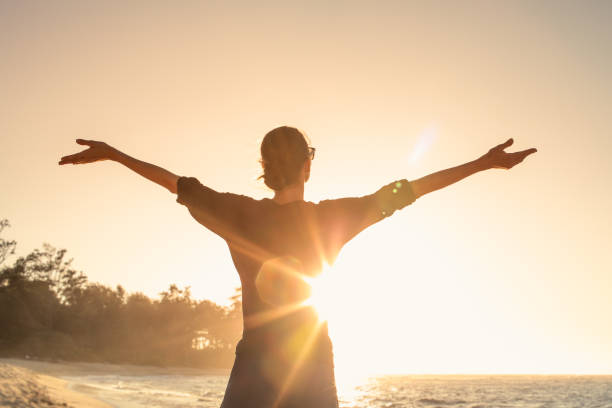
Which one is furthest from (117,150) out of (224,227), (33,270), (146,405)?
(33,270)

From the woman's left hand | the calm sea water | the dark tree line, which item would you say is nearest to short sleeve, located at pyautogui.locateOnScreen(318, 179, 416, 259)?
the woman's left hand

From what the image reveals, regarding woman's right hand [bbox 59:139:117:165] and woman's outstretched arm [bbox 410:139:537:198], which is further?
woman's right hand [bbox 59:139:117:165]

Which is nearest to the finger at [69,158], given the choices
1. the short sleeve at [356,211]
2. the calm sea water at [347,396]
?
the short sleeve at [356,211]

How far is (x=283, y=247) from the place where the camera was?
198 cm

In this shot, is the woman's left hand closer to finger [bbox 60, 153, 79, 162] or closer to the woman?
the woman

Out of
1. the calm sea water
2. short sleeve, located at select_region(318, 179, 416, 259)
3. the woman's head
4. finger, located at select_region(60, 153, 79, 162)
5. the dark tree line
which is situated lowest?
the calm sea water

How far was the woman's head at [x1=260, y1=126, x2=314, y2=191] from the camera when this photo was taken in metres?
2.10

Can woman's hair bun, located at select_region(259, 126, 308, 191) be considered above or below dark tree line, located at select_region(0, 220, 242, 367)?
below

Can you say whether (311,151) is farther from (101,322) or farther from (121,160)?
(101,322)

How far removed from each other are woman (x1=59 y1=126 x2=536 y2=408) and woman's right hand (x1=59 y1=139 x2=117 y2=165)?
0.18 meters

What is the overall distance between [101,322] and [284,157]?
3127 inches

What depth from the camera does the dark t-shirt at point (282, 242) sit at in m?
1.89

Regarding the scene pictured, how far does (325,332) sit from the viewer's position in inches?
76.9

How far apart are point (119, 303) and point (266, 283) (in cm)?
8359
